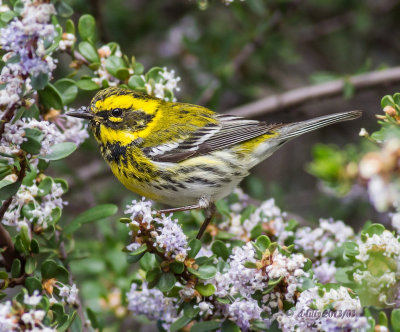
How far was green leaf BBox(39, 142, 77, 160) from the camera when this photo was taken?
2776 mm

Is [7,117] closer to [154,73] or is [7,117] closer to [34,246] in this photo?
[34,246]

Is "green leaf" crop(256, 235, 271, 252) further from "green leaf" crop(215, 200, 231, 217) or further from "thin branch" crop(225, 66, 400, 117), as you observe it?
"thin branch" crop(225, 66, 400, 117)

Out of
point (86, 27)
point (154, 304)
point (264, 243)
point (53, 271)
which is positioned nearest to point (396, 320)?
point (264, 243)

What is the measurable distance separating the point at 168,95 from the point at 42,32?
1.70 metres

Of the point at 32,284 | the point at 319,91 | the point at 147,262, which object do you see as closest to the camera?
the point at 32,284

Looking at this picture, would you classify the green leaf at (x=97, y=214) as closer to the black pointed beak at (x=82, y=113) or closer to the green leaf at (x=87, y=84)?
the black pointed beak at (x=82, y=113)

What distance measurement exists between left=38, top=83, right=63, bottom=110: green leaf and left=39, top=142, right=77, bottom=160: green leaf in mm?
314

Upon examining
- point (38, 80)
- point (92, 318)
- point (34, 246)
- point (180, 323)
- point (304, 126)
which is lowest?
point (92, 318)

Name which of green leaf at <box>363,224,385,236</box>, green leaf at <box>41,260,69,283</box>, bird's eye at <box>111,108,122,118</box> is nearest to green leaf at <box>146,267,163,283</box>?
green leaf at <box>41,260,69,283</box>

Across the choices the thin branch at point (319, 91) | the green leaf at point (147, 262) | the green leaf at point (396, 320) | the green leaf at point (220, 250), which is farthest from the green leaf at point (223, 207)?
the thin branch at point (319, 91)

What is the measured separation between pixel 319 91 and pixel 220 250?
260cm

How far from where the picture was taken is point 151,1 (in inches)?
249

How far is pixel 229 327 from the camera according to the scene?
2.86 metres

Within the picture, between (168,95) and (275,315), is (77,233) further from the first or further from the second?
(275,315)
